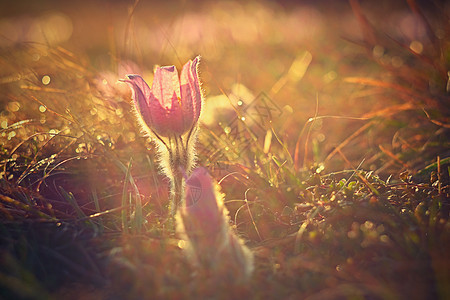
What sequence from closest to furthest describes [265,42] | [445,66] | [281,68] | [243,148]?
[243,148] → [445,66] → [281,68] → [265,42]

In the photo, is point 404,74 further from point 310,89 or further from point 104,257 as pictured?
point 104,257

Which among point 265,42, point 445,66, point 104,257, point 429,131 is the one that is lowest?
point 104,257

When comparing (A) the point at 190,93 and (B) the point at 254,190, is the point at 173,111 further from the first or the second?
(B) the point at 254,190

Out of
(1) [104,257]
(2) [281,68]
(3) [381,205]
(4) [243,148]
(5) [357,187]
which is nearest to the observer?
(1) [104,257]

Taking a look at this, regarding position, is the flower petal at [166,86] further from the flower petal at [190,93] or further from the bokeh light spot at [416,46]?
the bokeh light spot at [416,46]

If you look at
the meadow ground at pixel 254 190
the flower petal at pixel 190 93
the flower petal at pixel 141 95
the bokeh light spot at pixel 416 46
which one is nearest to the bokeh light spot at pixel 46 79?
the meadow ground at pixel 254 190

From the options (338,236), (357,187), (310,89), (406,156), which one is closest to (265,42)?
(310,89)

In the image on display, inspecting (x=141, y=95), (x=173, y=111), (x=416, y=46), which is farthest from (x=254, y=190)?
(x=416, y=46)
